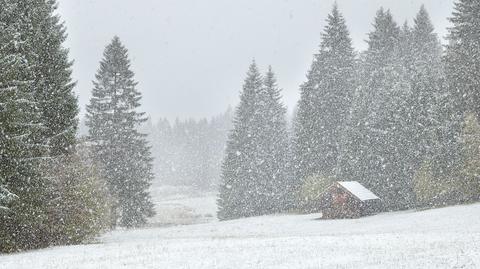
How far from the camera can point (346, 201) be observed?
4741cm

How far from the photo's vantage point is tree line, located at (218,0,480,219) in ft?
147

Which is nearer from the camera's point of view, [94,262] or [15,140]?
[94,262]

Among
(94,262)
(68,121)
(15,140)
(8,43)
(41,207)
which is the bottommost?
(94,262)

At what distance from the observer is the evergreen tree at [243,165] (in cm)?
6000

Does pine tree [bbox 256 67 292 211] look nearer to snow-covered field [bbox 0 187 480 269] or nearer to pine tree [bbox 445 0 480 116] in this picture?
pine tree [bbox 445 0 480 116]

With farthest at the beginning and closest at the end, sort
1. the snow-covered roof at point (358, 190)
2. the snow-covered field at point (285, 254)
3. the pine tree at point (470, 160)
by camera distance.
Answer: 1. the snow-covered roof at point (358, 190)
2. the pine tree at point (470, 160)
3. the snow-covered field at point (285, 254)

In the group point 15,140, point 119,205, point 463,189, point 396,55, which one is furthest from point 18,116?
point 396,55

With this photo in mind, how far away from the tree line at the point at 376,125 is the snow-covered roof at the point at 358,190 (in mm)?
1939

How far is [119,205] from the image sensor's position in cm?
4762

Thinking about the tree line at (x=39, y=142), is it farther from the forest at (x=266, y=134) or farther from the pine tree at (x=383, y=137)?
the pine tree at (x=383, y=137)

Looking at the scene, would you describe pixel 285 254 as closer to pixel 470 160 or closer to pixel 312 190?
pixel 470 160

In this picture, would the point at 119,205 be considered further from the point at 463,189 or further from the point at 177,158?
the point at 177,158

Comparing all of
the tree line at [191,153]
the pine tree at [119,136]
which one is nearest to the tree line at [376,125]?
the pine tree at [119,136]

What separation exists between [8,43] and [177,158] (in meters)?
142
